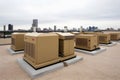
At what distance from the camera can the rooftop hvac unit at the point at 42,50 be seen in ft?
9.77

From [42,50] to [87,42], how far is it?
124 inches

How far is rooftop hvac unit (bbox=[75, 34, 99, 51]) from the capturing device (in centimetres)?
547

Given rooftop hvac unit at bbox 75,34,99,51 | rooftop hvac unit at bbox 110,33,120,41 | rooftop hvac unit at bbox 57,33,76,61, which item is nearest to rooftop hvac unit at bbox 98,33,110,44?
rooftop hvac unit at bbox 75,34,99,51

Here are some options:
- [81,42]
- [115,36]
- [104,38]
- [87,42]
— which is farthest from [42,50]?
[115,36]

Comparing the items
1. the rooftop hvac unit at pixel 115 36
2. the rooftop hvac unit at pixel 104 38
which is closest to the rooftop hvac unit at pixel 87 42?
the rooftop hvac unit at pixel 104 38

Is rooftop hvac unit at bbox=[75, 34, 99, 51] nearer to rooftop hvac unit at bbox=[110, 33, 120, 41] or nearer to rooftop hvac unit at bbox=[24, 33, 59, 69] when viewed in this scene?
rooftop hvac unit at bbox=[24, 33, 59, 69]

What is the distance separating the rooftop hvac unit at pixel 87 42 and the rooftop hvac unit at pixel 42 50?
259 cm

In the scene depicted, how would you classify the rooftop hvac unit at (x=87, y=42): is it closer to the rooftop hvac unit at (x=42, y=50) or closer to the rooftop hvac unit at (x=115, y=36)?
the rooftop hvac unit at (x=42, y=50)

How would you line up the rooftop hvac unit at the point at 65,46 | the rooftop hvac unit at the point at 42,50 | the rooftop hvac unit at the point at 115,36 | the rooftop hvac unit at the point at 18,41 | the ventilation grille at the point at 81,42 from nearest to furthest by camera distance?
1. the rooftop hvac unit at the point at 42,50
2. the rooftop hvac unit at the point at 65,46
3. the rooftop hvac unit at the point at 18,41
4. the ventilation grille at the point at 81,42
5. the rooftop hvac unit at the point at 115,36

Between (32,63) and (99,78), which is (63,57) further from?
(99,78)

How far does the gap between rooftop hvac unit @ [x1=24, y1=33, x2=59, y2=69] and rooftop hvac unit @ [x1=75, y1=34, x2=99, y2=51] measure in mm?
2585

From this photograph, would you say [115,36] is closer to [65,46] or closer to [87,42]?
[87,42]

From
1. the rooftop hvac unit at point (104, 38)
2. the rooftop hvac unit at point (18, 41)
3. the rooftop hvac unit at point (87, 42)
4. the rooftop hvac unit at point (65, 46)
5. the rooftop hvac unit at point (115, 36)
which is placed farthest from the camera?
the rooftop hvac unit at point (115, 36)

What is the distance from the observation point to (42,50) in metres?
3.06
